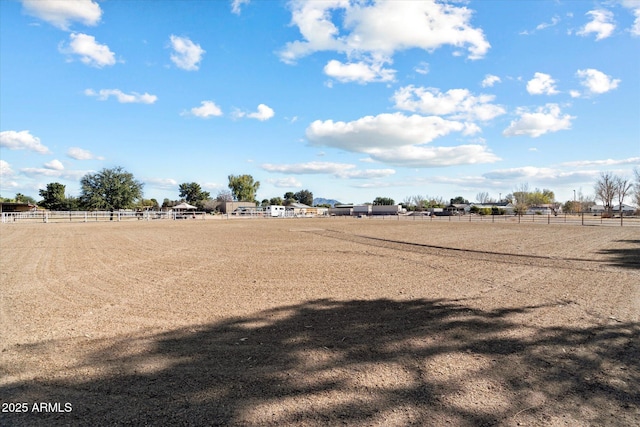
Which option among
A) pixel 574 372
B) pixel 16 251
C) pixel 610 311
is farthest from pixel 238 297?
pixel 16 251

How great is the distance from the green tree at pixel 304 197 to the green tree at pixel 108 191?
4198 inches

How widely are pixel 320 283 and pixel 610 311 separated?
217 inches

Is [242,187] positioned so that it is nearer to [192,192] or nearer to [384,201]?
[192,192]

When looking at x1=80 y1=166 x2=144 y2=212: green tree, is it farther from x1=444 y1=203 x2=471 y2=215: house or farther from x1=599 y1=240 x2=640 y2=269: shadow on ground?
x1=444 y1=203 x2=471 y2=215: house

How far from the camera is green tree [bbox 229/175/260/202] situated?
132750mm

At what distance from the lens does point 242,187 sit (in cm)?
13250

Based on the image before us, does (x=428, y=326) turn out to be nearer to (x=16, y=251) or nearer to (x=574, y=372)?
(x=574, y=372)

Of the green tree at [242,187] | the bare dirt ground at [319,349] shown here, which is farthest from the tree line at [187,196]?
the bare dirt ground at [319,349]

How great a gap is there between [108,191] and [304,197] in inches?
4329

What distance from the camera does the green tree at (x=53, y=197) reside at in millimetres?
85812

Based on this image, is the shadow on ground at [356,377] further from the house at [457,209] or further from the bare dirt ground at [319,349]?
the house at [457,209]

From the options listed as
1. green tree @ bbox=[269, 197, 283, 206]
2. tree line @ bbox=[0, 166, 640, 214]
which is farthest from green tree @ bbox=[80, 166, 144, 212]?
green tree @ bbox=[269, 197, 283, 206]

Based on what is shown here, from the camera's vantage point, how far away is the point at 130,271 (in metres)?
10.2

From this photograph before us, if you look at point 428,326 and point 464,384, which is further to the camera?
point 428,326
